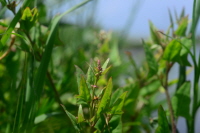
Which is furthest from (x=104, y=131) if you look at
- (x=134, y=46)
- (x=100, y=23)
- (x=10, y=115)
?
(x=134, y=46)

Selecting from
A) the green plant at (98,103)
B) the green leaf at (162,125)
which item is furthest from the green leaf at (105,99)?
the green leaf at (162,125)

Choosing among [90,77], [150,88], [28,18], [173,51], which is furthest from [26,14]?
[150,88]

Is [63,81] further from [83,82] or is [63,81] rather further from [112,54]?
[83,82]

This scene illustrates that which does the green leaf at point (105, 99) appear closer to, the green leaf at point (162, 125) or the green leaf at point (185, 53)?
the green leaf at point (162, 125)

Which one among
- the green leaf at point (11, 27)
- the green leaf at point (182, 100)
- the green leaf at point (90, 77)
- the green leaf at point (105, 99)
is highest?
the green leaf at point (11, 27)

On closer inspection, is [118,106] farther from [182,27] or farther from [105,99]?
[182,27]
